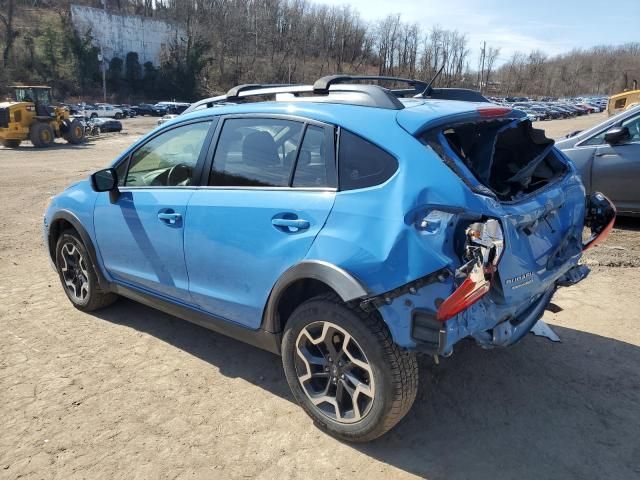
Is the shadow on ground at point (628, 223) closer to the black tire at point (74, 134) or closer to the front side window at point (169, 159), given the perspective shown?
the front side window at point (169, 159)

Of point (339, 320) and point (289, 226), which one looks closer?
point (339, 320)

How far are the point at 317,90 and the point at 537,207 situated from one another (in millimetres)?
1449

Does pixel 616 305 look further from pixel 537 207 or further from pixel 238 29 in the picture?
pixel 238 29

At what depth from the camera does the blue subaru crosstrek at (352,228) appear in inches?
95.7

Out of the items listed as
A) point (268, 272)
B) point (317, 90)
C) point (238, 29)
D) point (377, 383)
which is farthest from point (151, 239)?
point (238, 29)

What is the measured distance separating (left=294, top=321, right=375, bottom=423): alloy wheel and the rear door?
1.22 ft

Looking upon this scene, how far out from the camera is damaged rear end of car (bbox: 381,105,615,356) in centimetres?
238

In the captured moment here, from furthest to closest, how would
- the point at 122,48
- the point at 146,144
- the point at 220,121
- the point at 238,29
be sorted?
the point at 238,29
the point at 122,48
the point at 146,144
the point at 220,121

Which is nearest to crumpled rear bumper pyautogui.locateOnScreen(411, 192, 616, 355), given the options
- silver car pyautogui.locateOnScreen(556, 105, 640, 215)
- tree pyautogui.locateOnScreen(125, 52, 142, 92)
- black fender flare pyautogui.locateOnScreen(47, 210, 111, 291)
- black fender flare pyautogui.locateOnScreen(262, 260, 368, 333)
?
black fender flare pyautogui.locateOnScreen(262, 260, 368, 333)

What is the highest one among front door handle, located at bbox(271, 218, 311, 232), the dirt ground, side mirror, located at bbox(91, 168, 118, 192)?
side mirror, located at bbox(91, 168, 118, 192)

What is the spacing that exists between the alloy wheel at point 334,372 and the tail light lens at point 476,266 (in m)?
0.54

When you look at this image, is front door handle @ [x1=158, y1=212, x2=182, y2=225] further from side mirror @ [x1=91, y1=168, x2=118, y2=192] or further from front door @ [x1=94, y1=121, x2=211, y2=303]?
side mirror @ [x1=91, y1=168, x2=118, y2=192]

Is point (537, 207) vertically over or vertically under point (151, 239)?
over

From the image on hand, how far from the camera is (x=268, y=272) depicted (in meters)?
2.93
